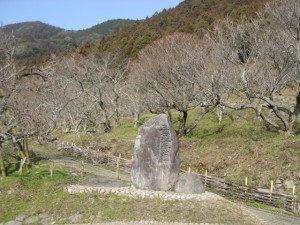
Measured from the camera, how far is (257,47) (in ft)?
95.8

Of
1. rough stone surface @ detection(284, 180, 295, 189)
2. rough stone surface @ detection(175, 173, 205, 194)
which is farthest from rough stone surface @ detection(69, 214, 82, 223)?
Answer: rough stone surface @ detection(284, 180, 295, 189)

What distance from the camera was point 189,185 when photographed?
645 inches

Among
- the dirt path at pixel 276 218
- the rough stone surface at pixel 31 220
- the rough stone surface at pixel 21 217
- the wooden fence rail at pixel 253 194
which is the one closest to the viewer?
the dirt path at pixel 276 218

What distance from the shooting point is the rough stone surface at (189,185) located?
16.4 m

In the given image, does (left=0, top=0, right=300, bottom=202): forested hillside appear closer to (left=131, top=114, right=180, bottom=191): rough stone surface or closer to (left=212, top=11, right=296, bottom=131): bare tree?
(left=212, top=11, right=296, bottom=131): bare tree

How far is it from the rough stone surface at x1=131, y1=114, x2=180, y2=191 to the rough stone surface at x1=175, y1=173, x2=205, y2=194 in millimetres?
281

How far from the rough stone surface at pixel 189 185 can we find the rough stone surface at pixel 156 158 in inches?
11.1

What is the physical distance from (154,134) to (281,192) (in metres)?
7.30

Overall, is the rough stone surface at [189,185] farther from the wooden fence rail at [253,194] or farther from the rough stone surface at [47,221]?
the rough stone surface at [47,221]

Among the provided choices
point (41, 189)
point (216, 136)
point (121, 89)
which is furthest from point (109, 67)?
point (41, 189)

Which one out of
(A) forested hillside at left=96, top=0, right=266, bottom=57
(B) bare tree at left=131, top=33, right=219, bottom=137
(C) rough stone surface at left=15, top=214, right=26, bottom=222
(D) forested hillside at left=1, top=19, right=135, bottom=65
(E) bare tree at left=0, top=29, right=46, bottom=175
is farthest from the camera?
(D) forested hillside at left=1, top=19, right=135, bottom=65

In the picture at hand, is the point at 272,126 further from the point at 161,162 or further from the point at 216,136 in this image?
the point at 161,162

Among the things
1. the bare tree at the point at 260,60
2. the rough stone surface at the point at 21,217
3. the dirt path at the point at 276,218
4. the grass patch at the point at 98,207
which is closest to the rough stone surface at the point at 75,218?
the grass patch at the point at 98,207

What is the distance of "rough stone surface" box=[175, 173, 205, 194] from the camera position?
1638 cm
